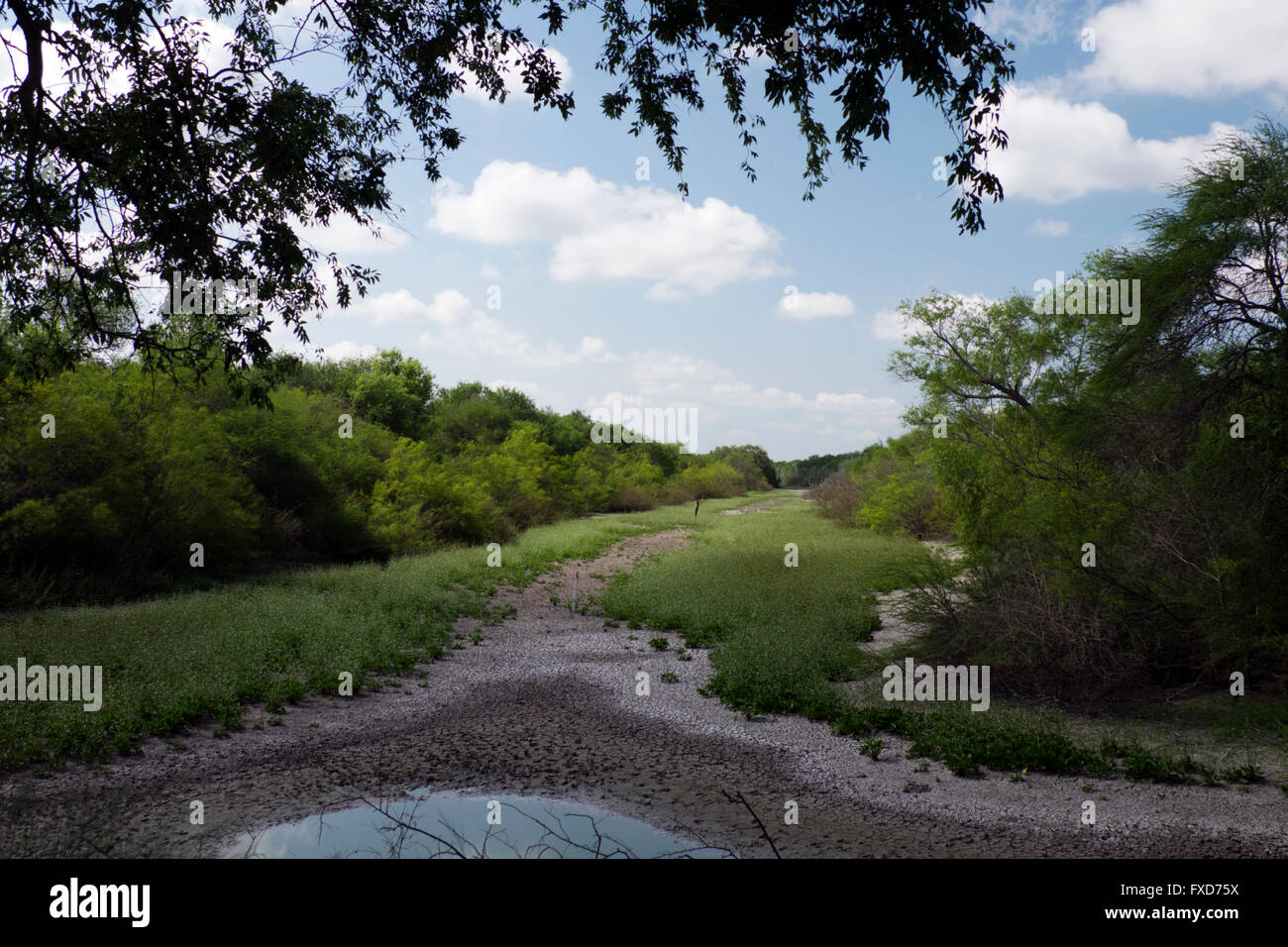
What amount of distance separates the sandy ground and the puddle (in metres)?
0.20

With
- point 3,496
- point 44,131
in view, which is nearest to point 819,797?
point 44,131

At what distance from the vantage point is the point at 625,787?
6.55 metres

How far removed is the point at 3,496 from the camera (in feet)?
44.7

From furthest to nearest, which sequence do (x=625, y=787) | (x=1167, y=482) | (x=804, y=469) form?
(x=804, y=469)
(x=1167, y=482)
(x=625, y=787)

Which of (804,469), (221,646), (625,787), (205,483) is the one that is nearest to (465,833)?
(625,787)

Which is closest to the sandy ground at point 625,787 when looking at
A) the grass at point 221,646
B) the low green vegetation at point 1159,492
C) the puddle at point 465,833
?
the puddle at point 465,833

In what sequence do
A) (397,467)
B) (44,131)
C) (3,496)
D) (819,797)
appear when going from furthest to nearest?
1. (397,467)
2. (3,496)
3. (44,131)
4. (819,797)

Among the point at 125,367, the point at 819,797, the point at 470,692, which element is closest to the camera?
the point at 819,797

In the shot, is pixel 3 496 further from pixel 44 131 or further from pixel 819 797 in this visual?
pixel 819 797

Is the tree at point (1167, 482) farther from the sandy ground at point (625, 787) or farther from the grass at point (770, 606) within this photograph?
the sandy ground at point (625, 787)

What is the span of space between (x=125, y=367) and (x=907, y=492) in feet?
89.2

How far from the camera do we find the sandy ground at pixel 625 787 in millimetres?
5297

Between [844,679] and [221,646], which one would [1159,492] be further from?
[221,646]

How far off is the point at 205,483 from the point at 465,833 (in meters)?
14.4
